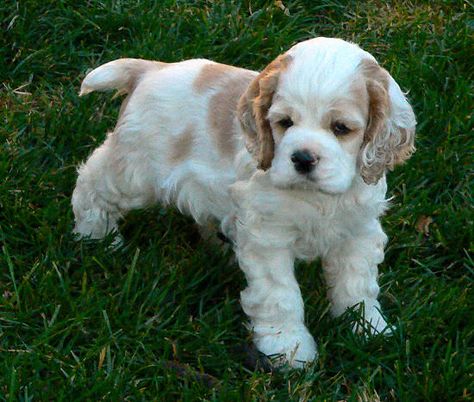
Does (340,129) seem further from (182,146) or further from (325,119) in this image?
(182,146)

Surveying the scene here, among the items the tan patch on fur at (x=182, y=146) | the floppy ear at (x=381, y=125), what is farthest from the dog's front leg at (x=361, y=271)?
the tan patch on fur at (x=182, y=146)

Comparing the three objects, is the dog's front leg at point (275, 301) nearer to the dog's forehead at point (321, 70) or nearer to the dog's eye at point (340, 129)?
the dog's eye at point (340, 129)

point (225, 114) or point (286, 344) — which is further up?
point (225, 114)

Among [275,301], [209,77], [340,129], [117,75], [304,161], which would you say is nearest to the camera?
[304,161]

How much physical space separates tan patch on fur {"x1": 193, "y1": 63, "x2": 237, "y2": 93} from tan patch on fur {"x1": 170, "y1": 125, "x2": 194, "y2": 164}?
7.7 inches

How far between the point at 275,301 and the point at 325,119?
35.3 inches

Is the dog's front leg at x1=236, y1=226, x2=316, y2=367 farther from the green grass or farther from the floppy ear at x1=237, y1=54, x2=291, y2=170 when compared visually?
the floppy ear at x1=237, y1=54, x2=291, y2=170

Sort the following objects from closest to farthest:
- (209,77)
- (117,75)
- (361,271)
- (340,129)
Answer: (340,129), (361,271), (209,77), (117,75)

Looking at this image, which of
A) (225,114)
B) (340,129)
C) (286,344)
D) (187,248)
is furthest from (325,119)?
(187,248)

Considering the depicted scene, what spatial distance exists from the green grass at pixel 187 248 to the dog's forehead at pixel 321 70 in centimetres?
113

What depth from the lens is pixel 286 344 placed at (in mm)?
4801

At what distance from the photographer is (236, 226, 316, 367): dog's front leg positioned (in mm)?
4785

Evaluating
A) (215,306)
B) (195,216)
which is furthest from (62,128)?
(215,306)

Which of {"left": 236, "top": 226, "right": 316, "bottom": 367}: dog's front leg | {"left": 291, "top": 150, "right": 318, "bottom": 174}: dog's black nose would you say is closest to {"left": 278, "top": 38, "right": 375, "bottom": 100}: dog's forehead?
{"left": 291, "top": 150, "right": 318, "bottom": 174}: dog's black nose
